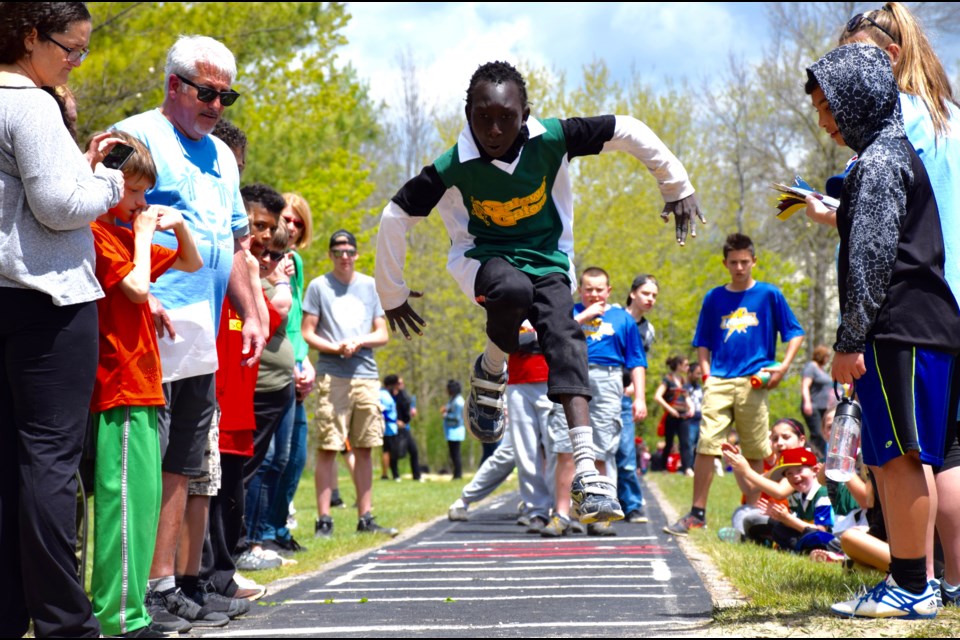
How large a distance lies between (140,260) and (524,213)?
1.77 m

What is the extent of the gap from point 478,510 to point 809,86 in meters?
8.62

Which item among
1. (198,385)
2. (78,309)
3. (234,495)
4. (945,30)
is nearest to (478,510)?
(234,495)

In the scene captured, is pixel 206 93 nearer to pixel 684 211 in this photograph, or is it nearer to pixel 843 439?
pixel 684 211

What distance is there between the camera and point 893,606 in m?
4.24

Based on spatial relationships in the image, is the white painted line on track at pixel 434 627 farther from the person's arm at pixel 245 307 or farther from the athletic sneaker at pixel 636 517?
the athletic sneaker at pixel 636 517

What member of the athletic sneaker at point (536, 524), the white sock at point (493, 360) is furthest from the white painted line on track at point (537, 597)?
the athletic sneaker at point (536, 524)

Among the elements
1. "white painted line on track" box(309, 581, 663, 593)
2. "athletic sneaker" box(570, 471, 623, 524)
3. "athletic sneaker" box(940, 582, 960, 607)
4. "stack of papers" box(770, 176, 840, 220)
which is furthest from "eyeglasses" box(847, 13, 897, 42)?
"white painted line on track" box(309, 581, 663, 593)

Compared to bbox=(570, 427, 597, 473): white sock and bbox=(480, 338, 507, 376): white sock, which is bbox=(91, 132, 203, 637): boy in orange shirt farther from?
bbox=(480, 338, 507, 376): white sock

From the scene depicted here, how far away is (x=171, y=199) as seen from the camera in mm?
4824

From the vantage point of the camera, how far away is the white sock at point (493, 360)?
18.9ft

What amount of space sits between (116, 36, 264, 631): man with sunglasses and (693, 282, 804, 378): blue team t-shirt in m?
5.33

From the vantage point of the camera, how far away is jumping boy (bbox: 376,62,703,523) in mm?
4859

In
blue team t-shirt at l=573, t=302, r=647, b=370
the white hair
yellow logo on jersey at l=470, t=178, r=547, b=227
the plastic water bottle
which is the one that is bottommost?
the plastic water bottle

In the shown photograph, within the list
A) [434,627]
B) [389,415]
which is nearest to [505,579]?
[434,627]
